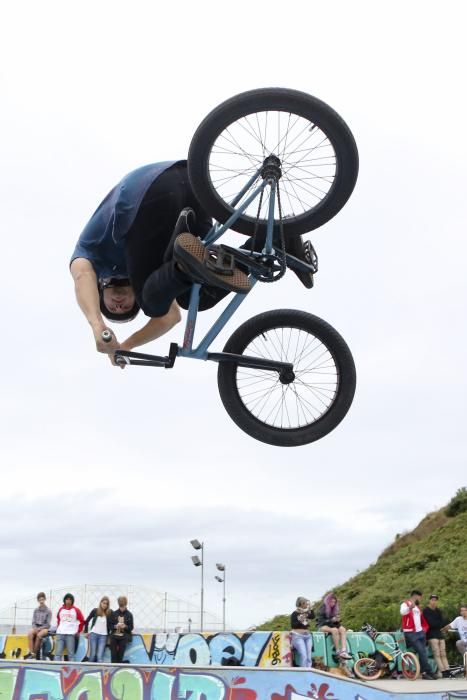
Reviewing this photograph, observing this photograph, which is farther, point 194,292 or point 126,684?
point 126,684

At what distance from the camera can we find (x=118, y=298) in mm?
7699

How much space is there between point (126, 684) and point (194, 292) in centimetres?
775

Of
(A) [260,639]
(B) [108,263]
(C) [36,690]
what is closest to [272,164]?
(B) [108,263]

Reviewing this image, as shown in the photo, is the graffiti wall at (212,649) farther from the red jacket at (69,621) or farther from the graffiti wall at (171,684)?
the graffiti wall at (171,684)

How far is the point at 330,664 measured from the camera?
1759 centimetres

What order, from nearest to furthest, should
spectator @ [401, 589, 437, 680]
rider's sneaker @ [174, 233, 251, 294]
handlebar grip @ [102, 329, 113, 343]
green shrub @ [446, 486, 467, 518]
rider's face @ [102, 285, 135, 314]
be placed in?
rider's sneaker @ [174, 233, 251, 294] < handlebar grip @ [102, 329, 113, 343] < rider's face @ [102, 285, 135, 314] < spectator @ [401, 589, 437, 680] < green shrub @ [446, 486, 467, 518]

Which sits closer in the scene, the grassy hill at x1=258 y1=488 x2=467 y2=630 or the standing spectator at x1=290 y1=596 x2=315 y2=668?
the standing spectator at x1=290 y1=596 x2=315 y2=668

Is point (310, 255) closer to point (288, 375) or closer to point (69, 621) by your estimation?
point (288, 375)

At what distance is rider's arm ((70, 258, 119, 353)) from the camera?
7352 mm

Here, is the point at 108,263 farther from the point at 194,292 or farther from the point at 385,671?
the point at 385,671

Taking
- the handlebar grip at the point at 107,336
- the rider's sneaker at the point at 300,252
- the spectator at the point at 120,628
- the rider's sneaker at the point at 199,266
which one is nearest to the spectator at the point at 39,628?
the spectator at the point at 120,628

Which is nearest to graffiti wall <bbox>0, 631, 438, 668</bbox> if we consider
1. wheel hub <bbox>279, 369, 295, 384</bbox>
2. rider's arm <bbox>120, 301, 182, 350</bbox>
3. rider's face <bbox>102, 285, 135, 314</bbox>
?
wheel hub <bbox>279, 369, 295, 384</bbox>

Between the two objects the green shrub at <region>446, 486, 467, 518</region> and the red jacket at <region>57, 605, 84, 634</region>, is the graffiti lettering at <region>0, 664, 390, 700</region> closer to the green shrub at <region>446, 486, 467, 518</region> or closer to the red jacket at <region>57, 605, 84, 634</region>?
the red jacket at <region>57, 605, 84, 634</region>

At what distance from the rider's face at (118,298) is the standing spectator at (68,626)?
9.41 metres
